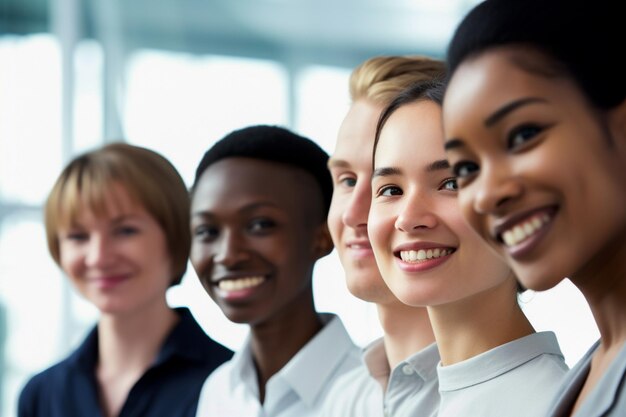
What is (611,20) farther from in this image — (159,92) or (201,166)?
(159,92)

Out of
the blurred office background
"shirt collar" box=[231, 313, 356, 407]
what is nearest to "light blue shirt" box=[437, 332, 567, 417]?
"shirt collar" box=[231, 313, 356, 407]

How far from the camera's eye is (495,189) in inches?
31.0

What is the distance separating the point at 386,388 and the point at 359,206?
24 cm

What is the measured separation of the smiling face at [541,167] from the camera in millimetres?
764

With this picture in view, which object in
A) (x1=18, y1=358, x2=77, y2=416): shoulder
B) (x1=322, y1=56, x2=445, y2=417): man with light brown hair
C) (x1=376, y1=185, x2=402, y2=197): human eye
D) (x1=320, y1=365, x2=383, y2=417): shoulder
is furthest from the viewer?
(x1=18, y1=358, x2=77, y2=416): shoulder

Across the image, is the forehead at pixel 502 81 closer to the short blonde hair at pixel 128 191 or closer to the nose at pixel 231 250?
the nose at pixel 231 250

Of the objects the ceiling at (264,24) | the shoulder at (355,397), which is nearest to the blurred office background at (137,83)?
the ceiling at (264,24)

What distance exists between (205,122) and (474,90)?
2.80m

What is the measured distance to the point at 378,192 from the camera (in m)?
1.08

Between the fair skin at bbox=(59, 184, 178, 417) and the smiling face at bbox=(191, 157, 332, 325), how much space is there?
0.35 m

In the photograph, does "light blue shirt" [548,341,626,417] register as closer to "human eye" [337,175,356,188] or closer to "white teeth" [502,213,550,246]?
"white teeth" [502,213,550,246]

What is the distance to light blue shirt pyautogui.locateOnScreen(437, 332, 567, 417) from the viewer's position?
0.96 m

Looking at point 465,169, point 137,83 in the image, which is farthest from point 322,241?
point 137,83

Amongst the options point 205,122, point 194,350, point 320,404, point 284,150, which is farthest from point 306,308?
point 205,122
